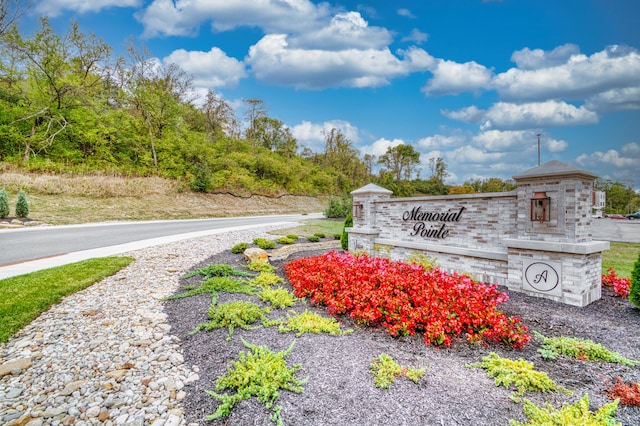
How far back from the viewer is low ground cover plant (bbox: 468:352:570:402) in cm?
271

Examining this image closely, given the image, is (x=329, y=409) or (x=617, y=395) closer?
(x=329, y=409)

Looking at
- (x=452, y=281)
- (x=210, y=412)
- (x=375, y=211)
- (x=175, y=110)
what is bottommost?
(x=210, y=412)

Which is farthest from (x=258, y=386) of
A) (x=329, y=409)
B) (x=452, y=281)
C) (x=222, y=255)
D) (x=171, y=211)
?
(x=171, y=211)

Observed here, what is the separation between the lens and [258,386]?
263 cm

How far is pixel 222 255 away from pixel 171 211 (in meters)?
14.9

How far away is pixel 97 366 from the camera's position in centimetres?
316

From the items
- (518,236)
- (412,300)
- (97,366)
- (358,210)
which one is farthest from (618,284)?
(97,366)

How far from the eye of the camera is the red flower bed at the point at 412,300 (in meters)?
3.68

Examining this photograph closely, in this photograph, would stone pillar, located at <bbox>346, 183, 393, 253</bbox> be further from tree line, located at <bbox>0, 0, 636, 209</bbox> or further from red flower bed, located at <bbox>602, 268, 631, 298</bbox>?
tree line, located at <bbox>0, 0, 636, 209</bbox>

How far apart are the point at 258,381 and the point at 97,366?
182 cm

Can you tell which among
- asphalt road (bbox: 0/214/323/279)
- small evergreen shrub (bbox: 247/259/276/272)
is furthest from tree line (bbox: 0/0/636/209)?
small evergreen shrub (bbox: 247/259/276/272)

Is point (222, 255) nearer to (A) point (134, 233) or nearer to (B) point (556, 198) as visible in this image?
(A) point (134, 233)

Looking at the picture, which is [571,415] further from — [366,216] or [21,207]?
[21,207]

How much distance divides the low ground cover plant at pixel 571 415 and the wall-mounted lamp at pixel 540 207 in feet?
11.4
